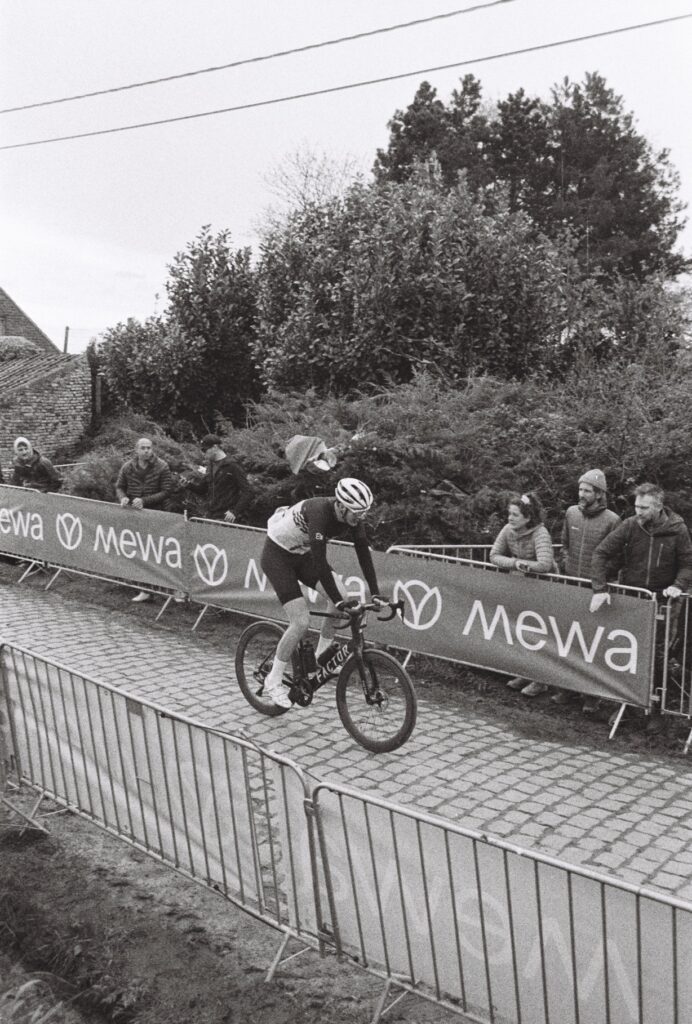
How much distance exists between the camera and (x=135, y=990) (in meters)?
3.89

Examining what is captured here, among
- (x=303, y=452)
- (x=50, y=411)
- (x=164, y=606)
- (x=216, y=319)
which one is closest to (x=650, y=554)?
(x=303, y=452)

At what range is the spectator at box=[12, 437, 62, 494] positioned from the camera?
40.3 feet

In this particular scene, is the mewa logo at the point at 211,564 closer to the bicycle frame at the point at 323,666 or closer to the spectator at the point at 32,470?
the bicycle frame at the point at 323,666

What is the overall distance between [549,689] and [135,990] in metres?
4.66

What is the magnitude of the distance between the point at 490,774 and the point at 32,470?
851 cm

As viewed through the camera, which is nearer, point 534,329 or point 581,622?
point 581,622

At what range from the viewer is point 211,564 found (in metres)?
9.73

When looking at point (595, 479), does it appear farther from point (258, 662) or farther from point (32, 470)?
point (32, 470)

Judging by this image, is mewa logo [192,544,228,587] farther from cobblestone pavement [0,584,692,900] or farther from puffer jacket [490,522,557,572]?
puffer jacket [490,522,557,572]

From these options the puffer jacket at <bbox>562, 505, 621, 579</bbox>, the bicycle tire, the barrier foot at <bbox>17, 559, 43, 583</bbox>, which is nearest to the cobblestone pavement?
the bicycle tire

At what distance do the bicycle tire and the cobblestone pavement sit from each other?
0.36 ft

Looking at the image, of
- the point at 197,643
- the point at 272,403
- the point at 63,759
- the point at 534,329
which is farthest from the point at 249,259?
the point at 63,759

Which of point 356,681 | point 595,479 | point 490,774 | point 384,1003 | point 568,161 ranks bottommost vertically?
point 490,774

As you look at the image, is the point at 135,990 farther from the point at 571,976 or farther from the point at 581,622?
the point at 581,622
